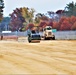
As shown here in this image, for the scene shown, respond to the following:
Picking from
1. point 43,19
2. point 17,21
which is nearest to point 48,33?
point 43,19

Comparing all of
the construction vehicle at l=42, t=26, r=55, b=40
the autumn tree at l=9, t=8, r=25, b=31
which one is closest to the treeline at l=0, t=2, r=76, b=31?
the autumn tree at l=9, t=8, r=25, b=31

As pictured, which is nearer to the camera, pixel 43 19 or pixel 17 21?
pixel 43 19

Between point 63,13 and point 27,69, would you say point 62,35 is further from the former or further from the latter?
point 63,13

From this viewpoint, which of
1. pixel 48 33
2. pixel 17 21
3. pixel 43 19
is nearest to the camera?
pixel 48 33

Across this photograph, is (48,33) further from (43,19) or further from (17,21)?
(17,21)

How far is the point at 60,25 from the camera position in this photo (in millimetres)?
76625

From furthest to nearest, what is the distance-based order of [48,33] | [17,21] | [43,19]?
1. [17,21]
2. [43,19]
3. [48,33]

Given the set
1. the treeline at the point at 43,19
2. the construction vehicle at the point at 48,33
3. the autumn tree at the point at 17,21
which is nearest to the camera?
the construction vehicle at the point at 48,33

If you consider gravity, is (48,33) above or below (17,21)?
below

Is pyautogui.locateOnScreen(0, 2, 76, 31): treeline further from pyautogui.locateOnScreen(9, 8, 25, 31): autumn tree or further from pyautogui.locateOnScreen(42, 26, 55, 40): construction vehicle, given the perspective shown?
pyautogui.locateOnScreen(42, 26, 55, 40): construction vehicle

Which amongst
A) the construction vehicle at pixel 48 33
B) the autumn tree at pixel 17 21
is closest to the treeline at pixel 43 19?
the autumn tree at pixel 17 21

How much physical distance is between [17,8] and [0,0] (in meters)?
42.6

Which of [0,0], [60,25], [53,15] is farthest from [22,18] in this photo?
[60,25]

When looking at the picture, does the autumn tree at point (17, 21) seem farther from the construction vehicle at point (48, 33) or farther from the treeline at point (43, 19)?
the construction vehicle at point (48, 33)
